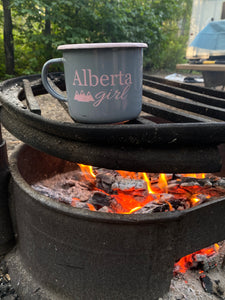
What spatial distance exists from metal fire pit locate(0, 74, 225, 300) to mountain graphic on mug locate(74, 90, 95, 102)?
0.09m

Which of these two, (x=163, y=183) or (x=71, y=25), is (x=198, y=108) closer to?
(x=163, y=183)

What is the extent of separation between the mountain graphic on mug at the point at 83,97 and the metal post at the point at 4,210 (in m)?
0.66

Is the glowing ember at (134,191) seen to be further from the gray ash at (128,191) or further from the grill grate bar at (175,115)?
the grill grate bar at (175,115)

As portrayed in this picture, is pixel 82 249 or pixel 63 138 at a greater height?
pixel 63 138

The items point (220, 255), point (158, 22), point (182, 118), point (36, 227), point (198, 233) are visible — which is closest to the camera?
point (182, 118)

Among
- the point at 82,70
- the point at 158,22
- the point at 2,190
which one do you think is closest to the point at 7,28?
the point at 158,22

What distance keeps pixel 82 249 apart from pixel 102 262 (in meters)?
0.10

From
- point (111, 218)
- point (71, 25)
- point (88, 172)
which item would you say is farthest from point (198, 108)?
point (71, 25)

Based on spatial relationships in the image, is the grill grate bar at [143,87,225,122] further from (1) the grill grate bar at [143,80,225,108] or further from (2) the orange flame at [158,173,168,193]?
(2) the orange flame at [158,173,168,193]

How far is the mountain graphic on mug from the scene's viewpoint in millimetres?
755

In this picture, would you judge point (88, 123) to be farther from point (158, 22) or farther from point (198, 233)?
point (158, 22)

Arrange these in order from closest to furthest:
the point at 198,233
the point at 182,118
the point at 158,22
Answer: the point at 182,118 < the point at 198,233 < the point at 158,22

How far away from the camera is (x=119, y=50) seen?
72cm

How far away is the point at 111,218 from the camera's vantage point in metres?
0.94
